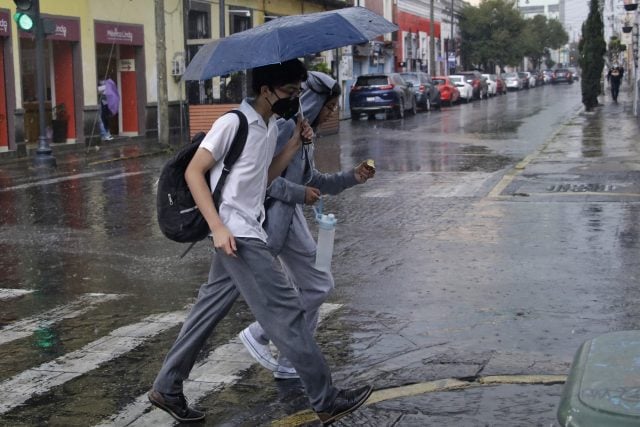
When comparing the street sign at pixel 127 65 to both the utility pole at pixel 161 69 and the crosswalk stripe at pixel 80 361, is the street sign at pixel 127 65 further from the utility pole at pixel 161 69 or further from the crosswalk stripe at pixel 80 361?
the crosswalk stripe at pixel 80 361

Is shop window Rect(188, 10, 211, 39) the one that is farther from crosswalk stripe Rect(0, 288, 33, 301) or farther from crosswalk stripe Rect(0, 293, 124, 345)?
crosswalk stripe Rect(0, 293, 124, 345)

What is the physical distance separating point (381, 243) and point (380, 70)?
4523cm

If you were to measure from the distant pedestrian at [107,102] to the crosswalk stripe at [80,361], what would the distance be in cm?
1890

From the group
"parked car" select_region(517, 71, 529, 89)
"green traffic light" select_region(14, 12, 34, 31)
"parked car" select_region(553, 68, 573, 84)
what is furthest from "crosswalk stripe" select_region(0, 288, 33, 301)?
"parked car" select_region(553, 68, 573, 84)

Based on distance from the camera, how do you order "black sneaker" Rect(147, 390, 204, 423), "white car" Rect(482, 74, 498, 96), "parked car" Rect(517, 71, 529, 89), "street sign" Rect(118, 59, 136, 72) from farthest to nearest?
"parked car" Rect(517, 71, 529, 89) < "white car" Rect(482, 74, 498, 96) < "street sign" Rect(118, 59, 136, 72) < "black sneaker" Rect(147, 390, 204, 423)

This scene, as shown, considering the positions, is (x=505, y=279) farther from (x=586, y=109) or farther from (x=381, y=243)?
(x=586, y=109)

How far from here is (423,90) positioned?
4112cm

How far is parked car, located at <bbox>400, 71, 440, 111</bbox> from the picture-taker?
134ft

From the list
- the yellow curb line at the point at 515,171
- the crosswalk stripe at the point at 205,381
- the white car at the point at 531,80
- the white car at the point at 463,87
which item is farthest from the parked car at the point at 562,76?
the crosswalk stripe at the point at 205,381

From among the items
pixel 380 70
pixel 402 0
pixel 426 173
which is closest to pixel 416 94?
pixel 380 70

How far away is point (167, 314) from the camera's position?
7234 mm

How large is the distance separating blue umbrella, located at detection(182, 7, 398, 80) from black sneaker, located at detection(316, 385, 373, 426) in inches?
61.7

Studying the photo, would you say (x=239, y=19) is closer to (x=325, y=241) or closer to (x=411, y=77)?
(x=411, y=77)

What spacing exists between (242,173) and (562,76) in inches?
3475
